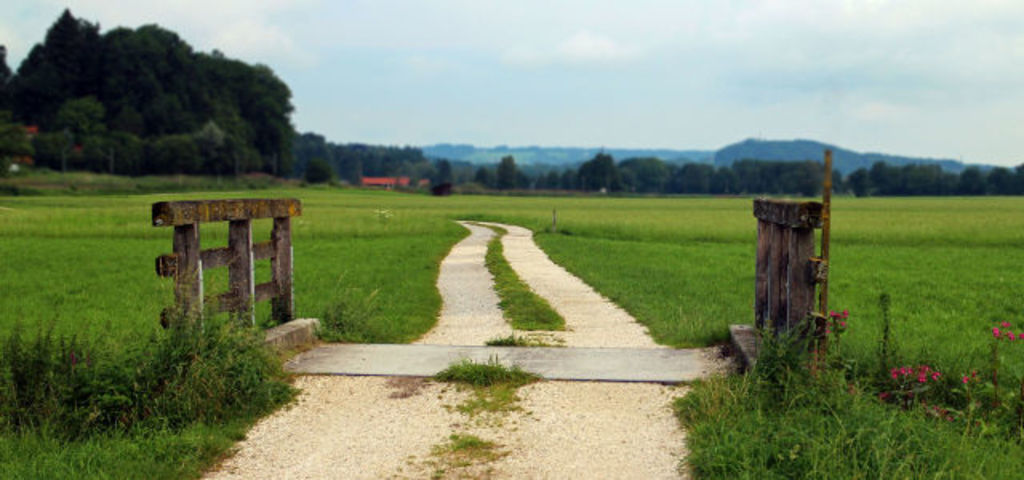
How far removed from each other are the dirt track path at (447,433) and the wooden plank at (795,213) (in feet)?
5.78

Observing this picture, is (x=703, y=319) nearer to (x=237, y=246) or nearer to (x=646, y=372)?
(x=646, y=372)

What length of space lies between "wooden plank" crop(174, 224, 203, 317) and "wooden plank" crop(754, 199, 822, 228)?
5218 mm

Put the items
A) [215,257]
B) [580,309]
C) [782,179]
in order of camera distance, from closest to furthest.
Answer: [215,257]
[580,309]
[782,179]

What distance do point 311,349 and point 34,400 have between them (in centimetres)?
294

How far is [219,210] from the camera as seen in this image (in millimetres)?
7684

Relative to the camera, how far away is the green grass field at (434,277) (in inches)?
318

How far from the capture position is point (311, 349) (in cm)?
862

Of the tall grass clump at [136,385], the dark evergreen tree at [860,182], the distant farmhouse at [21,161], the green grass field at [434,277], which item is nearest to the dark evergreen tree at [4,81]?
the distant farmhouse at [21,161]

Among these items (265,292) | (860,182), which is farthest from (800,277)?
(860,182)

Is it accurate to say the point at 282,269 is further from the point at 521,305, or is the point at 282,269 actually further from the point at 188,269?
the point at 521,305

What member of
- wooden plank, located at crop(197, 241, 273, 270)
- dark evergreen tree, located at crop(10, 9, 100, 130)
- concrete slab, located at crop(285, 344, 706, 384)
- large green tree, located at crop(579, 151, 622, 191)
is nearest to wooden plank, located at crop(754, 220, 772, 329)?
concrete slab, located at crop(285, 344, 706, 384)

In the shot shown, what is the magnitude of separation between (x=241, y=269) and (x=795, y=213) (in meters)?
5.57

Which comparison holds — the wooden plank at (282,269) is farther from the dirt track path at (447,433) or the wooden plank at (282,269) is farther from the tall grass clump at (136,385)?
the tall grass clump at (136,385)

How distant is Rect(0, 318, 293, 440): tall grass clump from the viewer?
5953 mm
